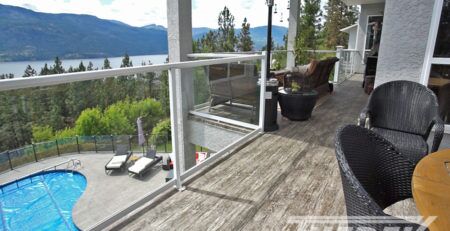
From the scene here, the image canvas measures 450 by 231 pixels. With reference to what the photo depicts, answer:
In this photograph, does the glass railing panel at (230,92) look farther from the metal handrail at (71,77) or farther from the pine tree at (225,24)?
the pine tree at (225,24)

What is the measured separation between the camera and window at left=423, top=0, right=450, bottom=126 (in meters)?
3.00

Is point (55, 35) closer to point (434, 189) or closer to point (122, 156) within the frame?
point (122, 156)

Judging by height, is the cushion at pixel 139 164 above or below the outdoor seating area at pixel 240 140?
below

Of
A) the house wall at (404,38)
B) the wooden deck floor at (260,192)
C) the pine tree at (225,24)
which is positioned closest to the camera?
the wooden deck floor at (260,192)

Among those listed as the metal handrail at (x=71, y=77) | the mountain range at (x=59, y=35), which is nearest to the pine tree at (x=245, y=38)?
the mountain range at (x=59, y=35)

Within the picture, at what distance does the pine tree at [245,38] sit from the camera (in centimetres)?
3089

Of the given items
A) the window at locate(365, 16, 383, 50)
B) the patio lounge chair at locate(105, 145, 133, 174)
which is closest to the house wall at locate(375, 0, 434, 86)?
the patio lounge chair at locate(105, 145, 133, 174)

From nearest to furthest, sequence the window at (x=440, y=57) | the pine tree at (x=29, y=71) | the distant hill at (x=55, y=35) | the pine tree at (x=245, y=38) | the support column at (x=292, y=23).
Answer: the pine tree at (x=29, y=71) < the window at (x=440, y=57) < the support column at (x=292, y=23) < the distant hill at (x=55, y=35) < the pine tree at (x=245, y=38)

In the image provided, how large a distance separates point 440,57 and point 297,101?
6.48ft

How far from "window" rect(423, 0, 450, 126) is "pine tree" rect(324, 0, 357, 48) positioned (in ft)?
100

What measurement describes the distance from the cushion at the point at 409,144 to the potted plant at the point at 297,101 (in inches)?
67.8

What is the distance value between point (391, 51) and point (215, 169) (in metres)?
2.86

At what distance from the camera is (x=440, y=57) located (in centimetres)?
311

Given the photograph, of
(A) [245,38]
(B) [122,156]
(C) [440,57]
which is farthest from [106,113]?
(A) [245,38]
